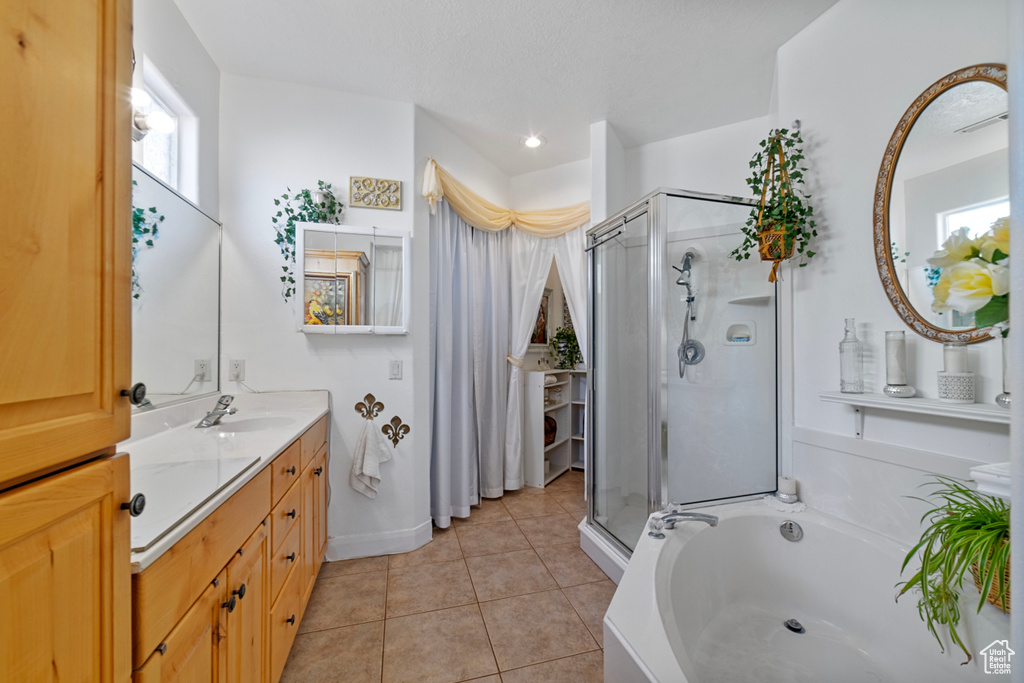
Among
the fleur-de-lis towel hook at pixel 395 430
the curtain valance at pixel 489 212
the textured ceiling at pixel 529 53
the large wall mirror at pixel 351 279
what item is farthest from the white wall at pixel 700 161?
the fleur-de-lis towel hook at pixel 395 430

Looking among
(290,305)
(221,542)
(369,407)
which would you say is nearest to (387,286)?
(290,305)

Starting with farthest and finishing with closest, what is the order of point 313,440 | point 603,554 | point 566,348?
point 566,348
point 603,554
point 313,440

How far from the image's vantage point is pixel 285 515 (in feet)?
4.69

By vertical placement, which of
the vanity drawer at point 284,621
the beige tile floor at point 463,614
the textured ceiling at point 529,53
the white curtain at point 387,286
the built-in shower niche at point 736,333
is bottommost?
the beige tile floor at point 463,614

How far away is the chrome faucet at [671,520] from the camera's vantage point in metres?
1.43

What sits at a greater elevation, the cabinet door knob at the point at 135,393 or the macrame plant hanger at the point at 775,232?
the macrame plant hanger at the point at 775,232

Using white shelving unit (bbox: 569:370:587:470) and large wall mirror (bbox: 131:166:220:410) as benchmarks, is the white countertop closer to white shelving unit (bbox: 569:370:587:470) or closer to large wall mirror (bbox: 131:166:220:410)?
large wall mirror (bbox: 131:166:220:410)

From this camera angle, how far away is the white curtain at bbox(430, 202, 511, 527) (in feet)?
8.63

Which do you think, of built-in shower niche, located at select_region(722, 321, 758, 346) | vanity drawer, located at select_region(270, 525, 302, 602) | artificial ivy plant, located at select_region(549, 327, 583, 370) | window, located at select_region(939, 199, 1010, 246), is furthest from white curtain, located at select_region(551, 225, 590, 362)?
vanity drawer, located at select_region(270, 525, 302, 602)

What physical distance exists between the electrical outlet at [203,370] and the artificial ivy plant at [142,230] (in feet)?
1.71

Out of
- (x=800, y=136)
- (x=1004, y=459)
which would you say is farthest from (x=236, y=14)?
(x=1004, y=459)

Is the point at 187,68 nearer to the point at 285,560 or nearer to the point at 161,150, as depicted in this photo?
the point at 161,150
